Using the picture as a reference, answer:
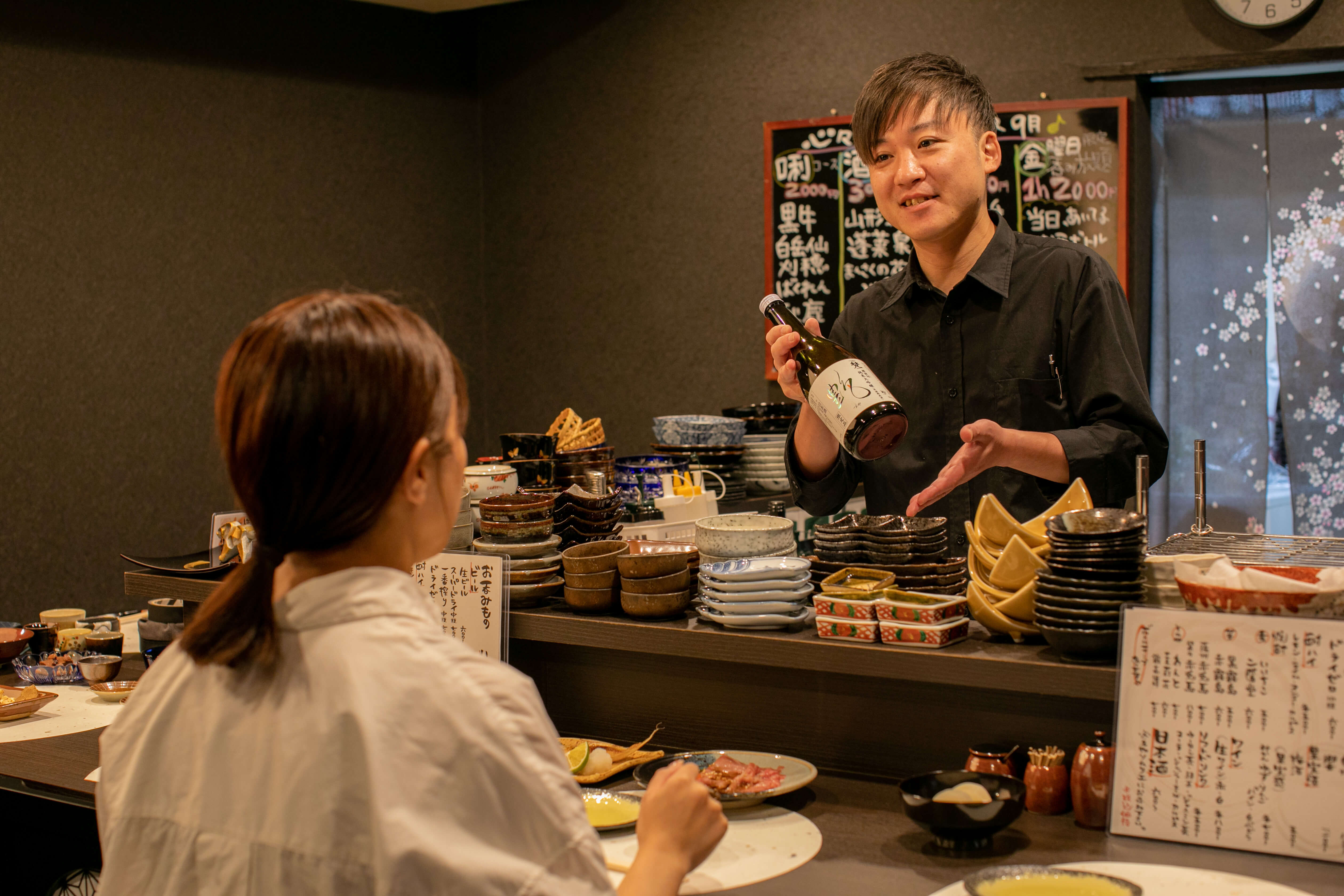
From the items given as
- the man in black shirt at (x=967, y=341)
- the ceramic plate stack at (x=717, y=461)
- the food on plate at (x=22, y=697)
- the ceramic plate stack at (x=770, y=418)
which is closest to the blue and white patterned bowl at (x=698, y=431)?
the ceramic plate stack at (x=717, y=461)

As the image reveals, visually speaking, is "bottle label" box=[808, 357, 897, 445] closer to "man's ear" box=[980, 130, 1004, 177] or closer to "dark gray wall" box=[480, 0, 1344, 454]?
"man's ear" box=[980, 130, 1004, 177]

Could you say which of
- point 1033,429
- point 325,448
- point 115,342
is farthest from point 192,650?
point 115,342

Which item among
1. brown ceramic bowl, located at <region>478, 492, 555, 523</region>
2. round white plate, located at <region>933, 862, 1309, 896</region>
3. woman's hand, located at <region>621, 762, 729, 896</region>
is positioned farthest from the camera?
brown ceramic bowl, located at <region>478, 492, 555, 523</region>

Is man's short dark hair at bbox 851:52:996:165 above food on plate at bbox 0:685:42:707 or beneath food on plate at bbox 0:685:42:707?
above

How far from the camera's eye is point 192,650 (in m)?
0.98

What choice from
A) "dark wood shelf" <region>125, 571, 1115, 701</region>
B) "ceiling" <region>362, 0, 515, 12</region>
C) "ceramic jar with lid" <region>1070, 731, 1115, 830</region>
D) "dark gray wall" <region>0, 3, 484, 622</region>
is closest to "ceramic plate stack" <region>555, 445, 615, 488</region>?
"dark wood shelf" <region>125, 571, 1115, 701</region>

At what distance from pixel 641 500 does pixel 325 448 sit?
191 cm

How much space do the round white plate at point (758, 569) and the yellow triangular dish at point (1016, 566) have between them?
276mm

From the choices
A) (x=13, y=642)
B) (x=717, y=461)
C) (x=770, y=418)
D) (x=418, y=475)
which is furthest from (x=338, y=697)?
(x=770, y=418)

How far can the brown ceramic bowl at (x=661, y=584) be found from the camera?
1.81 metres

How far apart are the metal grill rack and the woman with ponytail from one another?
43.1 inches

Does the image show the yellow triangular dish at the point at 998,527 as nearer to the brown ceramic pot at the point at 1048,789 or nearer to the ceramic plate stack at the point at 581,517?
the brown ceramic pot at the point at 1048,789

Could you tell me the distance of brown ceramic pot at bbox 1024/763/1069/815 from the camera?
1551 mm

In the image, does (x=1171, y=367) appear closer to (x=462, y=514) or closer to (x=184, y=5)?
(x=462, y=514)
